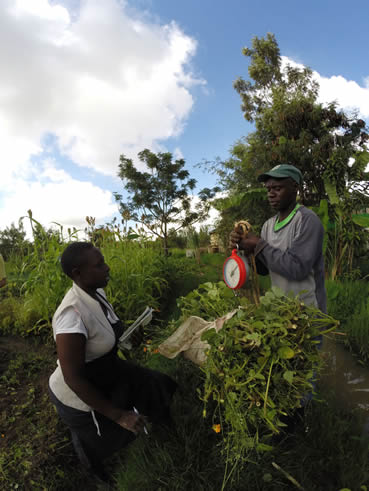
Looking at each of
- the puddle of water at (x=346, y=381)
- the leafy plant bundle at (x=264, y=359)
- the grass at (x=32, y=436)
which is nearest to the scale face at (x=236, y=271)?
the leafy plant bundle at (x=264, y=359)

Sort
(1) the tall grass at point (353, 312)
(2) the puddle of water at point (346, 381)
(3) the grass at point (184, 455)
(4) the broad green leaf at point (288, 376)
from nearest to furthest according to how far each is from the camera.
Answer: (4) the broad green leaf at point (288, 376)
(3) the grass at point (184, 455)
(2) the puddle of water at point (346, 381)
(1) the tall grass at point (353, 312)

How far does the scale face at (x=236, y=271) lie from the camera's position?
1.52 metres

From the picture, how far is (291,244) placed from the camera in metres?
1.73


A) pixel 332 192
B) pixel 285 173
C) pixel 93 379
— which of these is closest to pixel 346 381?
pixel 285 173

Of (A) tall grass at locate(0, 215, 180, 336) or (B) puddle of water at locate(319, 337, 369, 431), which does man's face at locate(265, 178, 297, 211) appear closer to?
(B) puddle of water at locate(319, 337, 369, 431)

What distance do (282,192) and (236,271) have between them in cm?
64

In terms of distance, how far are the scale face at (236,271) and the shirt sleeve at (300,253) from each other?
0.15 meters

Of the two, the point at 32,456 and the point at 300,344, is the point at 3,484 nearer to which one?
the point at 32,456

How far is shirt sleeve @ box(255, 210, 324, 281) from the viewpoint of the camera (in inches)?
64.9

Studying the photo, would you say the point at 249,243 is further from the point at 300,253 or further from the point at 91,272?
the point at 91,272

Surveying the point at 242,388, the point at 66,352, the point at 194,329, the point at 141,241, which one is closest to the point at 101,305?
the point at 66,352

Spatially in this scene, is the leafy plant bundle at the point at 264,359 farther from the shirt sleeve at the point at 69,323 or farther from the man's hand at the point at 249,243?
the shirt sleeve at the point at 69,323

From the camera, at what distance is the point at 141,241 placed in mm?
5387

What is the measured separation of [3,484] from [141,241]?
391cm
